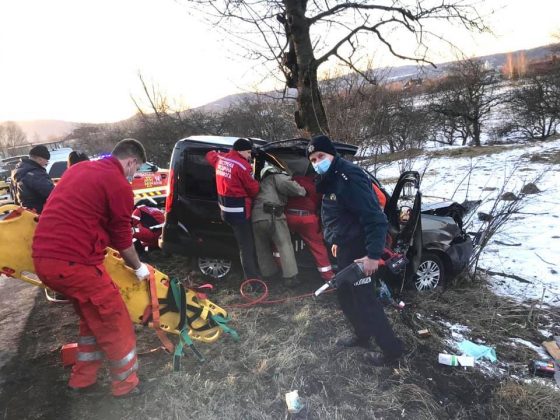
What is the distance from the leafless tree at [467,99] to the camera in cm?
2922

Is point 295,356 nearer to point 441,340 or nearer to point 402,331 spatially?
point 402,331

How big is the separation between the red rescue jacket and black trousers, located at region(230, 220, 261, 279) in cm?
11

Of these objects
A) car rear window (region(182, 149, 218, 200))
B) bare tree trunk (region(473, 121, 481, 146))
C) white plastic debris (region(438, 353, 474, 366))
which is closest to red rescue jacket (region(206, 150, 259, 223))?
car rear window (region(182, 149, 218, 200))

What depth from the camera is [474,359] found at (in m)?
3.45

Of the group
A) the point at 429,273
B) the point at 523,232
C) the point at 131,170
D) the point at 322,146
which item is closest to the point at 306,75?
the point at 429,273

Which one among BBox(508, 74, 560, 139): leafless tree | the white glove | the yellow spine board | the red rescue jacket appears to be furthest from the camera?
BBox(508, 74, 560, 139): leafless tree

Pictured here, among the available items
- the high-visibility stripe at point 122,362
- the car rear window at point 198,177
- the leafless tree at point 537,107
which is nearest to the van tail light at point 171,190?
the car rear window at point 198,177

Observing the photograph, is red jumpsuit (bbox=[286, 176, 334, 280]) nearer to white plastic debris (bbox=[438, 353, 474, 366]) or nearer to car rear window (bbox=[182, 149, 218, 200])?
car rear window (bbox=[182, 149, 218, 200])

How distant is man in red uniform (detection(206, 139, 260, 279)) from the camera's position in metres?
4.50

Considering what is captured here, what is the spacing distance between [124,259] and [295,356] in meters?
1.64

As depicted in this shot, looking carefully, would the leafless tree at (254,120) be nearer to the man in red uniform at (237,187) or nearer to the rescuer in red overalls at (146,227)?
the rescuer in red overalls at (146,227)

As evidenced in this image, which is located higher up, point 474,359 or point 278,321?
point 278,321

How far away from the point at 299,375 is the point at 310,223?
1982 mm

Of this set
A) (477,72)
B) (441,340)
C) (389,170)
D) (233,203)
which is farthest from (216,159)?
(477,72)
